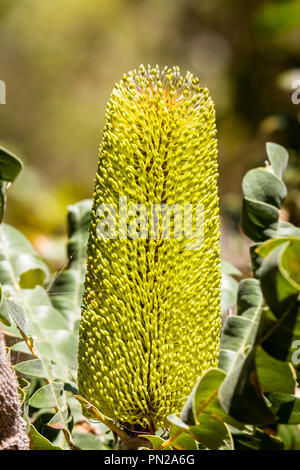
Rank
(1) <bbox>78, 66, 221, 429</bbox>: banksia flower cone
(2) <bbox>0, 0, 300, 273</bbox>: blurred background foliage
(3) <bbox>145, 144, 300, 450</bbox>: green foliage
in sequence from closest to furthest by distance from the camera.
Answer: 1. (3) <bbox>145, 144, 300, 450</bbox>: green foliage
2. (1) <bbox>78, 66, 221, 429</bbox>: banksia flower cone
3. (2) <bbox>0, 0, 300, 273</bbox>: blurred background foliage

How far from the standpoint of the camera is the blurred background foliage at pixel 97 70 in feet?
5.46

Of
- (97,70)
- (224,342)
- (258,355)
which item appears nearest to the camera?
(258,355)

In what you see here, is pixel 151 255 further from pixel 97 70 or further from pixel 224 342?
pixel 97 70

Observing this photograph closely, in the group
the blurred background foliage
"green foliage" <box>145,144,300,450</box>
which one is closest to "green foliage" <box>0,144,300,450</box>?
"green foliage" <box>145,144,300,450</box>

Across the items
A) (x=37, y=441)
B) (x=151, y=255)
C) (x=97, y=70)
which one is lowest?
(x=37, y=441)

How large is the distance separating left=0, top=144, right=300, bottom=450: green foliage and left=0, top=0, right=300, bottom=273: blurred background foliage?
35.5 inches

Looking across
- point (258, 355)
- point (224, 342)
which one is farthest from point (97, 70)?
point (258, 355)

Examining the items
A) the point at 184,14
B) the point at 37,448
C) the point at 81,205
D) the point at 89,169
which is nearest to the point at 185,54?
the point at 184,14

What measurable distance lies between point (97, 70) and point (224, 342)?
153 cm

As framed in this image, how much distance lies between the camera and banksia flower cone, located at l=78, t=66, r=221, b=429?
426mm

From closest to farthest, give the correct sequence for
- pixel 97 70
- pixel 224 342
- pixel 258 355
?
pixel 258 355 < pixel 224 342 < pixel 97 70

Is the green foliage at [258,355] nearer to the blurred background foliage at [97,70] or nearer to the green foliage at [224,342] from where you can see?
the green foliage at [224,342]

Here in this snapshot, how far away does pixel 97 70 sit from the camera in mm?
1854

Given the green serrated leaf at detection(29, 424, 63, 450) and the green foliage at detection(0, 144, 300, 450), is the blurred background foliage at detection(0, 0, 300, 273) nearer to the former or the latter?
the green foliage at detection(0, 144, 300, 450)
